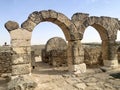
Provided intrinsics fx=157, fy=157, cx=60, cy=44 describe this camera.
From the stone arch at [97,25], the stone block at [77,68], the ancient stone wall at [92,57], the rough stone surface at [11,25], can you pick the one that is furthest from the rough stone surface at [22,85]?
the ancient stone wall at [92,57]

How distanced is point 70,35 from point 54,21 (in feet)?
3.88

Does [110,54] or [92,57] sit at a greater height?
[110,54]

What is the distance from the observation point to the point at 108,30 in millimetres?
9984

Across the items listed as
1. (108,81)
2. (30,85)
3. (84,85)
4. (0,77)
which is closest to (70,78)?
(84,85)

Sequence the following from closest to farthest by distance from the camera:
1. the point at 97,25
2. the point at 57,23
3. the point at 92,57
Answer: the point at 57,23 < the point at 97,25 < the point at 92,57

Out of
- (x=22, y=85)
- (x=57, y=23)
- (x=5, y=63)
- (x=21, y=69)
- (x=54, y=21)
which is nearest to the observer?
(x=22, y=85)

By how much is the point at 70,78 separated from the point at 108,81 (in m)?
1.83

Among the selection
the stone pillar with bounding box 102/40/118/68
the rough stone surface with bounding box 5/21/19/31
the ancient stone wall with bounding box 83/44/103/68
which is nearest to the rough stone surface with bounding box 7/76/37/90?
the rough stone surface with bounding box 5/21/19/31

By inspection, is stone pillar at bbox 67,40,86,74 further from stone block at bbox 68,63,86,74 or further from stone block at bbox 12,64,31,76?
stone block at bbox 12,64,31,76

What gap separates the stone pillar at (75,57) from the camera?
8641mm

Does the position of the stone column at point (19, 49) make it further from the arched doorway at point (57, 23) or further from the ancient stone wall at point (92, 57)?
the ancient stone wall at point (92, 57)

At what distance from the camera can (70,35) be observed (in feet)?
28.8

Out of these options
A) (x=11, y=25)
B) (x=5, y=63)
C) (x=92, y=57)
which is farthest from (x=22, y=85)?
(x=92, y=57)

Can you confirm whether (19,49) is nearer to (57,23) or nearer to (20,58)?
(20,58)
